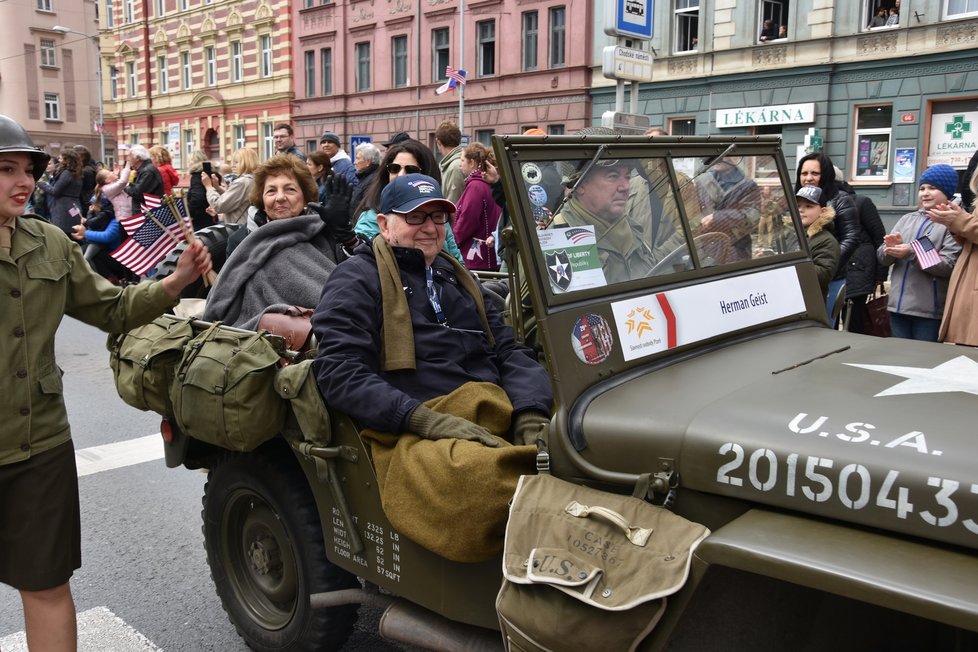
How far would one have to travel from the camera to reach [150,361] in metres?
3.15

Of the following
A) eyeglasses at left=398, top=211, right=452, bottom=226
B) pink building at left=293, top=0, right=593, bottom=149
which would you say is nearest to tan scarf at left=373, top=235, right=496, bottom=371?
eyeglasses at left=398, top=211, right=452, bottom=226

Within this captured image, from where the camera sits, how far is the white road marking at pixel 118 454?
567 cm

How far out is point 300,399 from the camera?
2797 millimetres

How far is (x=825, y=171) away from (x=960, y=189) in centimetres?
125

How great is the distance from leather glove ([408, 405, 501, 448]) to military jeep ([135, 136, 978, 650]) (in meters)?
0.21

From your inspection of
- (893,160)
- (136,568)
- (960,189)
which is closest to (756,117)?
(893,160)

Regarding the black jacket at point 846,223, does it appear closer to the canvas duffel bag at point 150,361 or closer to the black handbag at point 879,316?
the black handbag at point 879,316

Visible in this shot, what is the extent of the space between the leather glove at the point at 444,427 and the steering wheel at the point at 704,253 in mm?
Answer: 668

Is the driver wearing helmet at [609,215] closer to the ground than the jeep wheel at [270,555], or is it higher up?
higher up

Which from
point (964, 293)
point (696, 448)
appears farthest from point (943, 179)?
point (696, 448)

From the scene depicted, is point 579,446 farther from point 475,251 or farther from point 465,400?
point 475,251

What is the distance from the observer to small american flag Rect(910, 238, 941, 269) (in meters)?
5.21

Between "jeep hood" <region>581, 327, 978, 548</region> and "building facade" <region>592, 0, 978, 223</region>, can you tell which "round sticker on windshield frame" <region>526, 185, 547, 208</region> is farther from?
"building facade" <region>592, 0, 978, 223</region>

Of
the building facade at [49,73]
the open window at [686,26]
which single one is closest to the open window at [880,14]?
the open window at [686,26]
